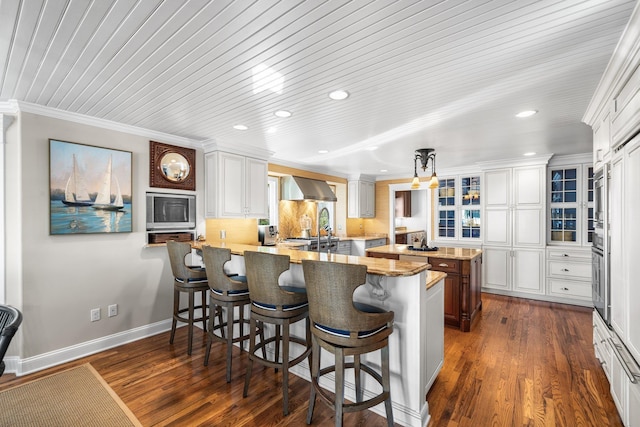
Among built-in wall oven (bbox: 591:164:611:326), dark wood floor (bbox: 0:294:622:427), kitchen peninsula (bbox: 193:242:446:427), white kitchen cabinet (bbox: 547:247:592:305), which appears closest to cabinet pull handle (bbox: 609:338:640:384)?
built-in wall oven (bbox: 591:164:611:326)

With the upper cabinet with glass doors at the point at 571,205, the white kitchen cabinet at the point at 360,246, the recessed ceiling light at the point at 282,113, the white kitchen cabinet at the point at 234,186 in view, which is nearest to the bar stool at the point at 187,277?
the white kitchen cabinet at the point at 234,186

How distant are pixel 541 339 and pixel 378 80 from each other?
3.40m

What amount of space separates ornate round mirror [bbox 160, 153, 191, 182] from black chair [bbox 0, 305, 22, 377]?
2203mm

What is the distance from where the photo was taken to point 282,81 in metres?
2.19

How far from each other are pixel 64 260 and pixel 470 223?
20.4ft

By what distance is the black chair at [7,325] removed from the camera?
136 centimetres

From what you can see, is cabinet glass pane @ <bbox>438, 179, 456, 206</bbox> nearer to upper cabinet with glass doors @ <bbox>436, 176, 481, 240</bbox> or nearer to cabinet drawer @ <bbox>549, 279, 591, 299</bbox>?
upper cabinet with glass doors @ <bbox>436, 176, 481, 240</bbox>

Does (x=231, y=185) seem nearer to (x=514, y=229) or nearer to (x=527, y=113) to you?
(x=527, y=113)

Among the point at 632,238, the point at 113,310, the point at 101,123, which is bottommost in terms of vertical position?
the point at 113,310

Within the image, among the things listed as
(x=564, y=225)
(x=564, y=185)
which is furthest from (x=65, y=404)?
(x=564, y=185)

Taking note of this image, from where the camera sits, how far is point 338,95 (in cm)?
246

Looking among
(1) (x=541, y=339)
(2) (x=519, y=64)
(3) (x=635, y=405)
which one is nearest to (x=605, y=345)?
(3) (x=635, y=405)

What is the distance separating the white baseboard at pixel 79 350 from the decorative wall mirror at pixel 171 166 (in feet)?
5.48

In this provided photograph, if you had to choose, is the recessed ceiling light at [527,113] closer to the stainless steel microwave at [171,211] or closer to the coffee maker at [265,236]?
the coffee maker at [265,236]
